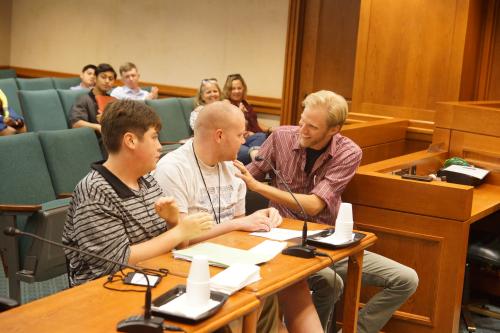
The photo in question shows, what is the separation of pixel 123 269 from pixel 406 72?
4.19m

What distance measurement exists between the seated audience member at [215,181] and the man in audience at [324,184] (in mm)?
244

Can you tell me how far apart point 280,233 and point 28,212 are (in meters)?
1.15

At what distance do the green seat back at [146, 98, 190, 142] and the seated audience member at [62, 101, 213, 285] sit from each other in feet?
12.7

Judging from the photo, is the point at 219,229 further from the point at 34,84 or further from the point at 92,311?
the point at 34,84

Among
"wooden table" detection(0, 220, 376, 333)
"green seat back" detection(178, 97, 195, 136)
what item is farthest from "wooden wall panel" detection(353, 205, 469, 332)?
"green seat back" detection(178, 97, 195, 136)

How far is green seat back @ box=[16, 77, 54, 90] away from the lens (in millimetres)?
7652

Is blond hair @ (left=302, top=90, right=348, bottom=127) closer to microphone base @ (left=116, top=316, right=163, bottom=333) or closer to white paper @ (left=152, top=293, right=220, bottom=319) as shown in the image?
white paper @ (left=152, top=293, right=220, bottom=319)

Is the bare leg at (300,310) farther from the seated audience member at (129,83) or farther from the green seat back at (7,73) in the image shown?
the green seat back at (7,73)

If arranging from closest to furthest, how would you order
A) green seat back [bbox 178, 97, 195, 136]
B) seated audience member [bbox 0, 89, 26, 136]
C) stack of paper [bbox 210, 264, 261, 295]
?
stack of paper [bbox 210, 264, 261, 295] < seated audience member [bbox 0, 89, 26, 136] < green seat back [bbox 178, 97, 195, 136]

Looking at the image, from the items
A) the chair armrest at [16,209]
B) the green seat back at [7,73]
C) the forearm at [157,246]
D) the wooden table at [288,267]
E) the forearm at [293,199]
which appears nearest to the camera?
the wooden table at [288,267]

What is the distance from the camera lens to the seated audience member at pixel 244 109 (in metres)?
6.75

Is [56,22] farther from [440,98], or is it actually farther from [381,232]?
[381,232]

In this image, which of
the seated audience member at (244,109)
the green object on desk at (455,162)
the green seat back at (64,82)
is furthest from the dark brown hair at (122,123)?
the green seat back at (64,82)

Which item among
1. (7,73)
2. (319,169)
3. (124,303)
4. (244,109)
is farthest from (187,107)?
(124,303)
